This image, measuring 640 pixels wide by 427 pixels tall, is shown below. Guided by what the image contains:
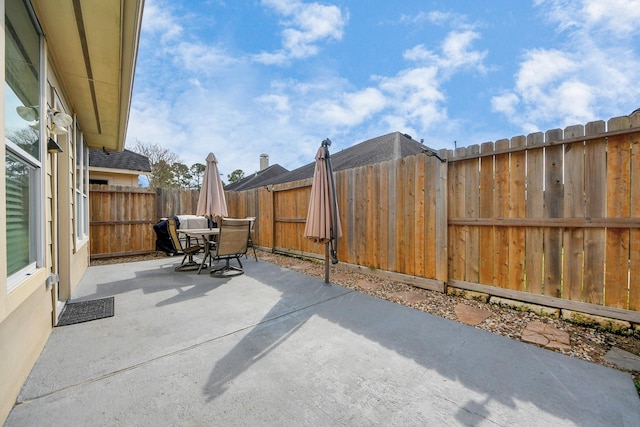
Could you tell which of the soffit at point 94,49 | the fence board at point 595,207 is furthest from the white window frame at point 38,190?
the fence board at point 595,207

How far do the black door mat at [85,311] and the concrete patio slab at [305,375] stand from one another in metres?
0.18

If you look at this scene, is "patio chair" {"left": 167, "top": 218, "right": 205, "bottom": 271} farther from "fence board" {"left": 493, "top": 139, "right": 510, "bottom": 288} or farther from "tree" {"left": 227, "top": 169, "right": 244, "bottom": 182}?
"tree" {"left": 227, "top": 169, "right": 244, "bottom": 182}

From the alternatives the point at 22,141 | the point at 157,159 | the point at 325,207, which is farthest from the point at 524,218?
the point at 157,159

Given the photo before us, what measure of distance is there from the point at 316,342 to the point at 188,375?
106 centimetres

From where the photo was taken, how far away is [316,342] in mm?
2348

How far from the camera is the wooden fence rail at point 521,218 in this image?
8.01ft

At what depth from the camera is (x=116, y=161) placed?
35.9 feet

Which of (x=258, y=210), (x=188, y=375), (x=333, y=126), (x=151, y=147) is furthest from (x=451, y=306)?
(x=151, y=147)

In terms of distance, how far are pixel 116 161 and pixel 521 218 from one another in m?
14.0

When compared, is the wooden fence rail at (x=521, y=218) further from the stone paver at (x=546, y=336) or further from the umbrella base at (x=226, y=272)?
the umbrella base at (x=226, y=272)

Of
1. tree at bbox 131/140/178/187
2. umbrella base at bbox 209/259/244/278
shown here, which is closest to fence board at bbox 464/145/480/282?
umbrella base at bbox 209/259/244/278

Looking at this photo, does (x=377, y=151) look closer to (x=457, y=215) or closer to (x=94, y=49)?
(x=457, y=215)

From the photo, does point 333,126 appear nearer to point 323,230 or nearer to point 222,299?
point 323,230

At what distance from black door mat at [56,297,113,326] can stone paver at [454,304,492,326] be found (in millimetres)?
4104
